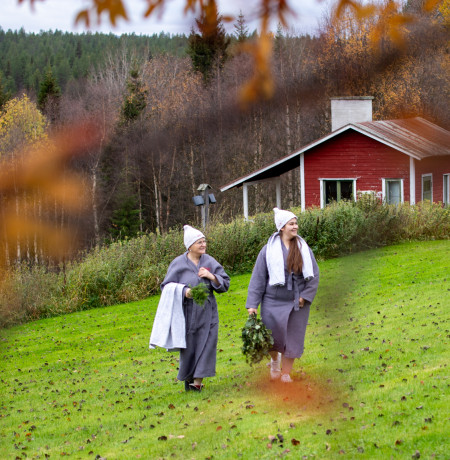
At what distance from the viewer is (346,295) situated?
1468 mm

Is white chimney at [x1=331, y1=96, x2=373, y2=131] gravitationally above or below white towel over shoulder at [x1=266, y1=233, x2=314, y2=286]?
above

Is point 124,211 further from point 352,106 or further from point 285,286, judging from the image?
point 285,286

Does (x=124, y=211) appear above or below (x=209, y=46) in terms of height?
below

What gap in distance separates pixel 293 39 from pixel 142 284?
1503cm

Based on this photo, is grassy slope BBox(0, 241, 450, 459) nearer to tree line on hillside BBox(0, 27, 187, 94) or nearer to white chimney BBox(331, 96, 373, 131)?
white chimney BBox(331, 96, 373, 131)

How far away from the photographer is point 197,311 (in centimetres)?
642

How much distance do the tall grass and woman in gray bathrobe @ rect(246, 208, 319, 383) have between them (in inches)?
308

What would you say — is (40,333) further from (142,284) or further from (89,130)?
(89,130)

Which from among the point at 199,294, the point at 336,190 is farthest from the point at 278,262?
the point at 336,190

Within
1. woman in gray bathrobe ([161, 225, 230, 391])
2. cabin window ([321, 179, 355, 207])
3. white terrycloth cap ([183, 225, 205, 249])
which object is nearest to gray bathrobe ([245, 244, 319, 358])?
woman in gray bathrobe ([161, 225, 230, 391])

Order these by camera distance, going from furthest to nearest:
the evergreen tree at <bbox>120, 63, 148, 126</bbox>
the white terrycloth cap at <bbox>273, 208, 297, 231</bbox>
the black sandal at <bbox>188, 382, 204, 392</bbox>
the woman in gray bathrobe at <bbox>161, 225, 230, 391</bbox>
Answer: the black sandal at <bbox>188, 382, 204, 392</bbox> → the woman in gray bathrobe at <bbox>161, 225, 230, 391</bbox> → the white terrycloth cap at <bbox>273, 208, 297, 231</bbox> → the evergreen tree at <bbox>120, 63, 148, 126</bbox>

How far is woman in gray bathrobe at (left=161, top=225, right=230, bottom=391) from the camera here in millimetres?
6367

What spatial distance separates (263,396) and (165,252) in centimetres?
1136

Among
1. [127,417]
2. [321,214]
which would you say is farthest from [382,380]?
[321,214]
